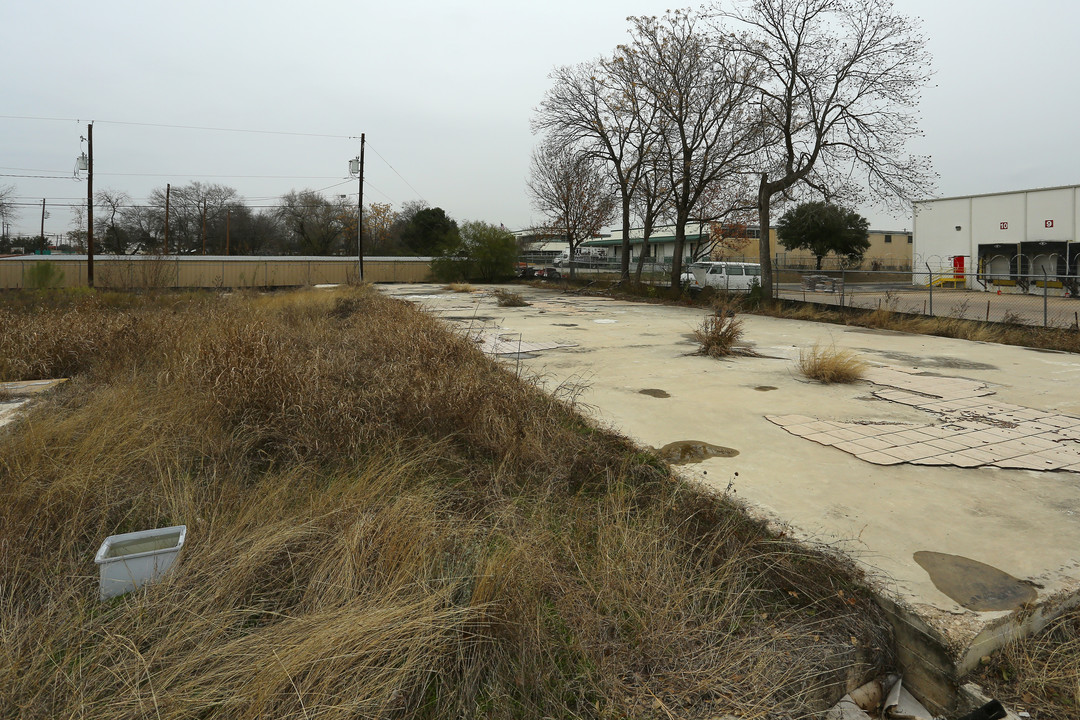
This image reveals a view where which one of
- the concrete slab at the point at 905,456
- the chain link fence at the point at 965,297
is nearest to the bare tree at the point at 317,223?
the chain link fence at the point at 965,297

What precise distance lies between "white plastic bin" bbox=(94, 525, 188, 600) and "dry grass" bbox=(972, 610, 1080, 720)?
3.21 m

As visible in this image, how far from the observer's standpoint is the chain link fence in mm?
13320

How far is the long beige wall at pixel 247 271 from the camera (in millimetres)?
31956

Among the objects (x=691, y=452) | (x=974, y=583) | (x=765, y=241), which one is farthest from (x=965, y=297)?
(x=974, y=583)

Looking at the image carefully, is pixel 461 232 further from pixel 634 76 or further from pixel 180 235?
pixel 180 235

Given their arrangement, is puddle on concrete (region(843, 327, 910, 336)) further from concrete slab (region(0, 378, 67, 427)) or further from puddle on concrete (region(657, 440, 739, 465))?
concrete slab (region(0, 378, 67, 427))

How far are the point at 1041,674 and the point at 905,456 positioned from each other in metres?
2.38

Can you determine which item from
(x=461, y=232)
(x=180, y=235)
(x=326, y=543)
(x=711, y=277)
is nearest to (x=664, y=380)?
(x=326, y=543)

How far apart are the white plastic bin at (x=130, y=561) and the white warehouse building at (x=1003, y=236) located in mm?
30369

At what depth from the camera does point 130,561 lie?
261 cm

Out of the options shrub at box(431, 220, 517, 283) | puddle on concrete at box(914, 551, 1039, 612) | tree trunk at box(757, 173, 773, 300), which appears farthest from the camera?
shrub at box(431, 220, 517, 283)

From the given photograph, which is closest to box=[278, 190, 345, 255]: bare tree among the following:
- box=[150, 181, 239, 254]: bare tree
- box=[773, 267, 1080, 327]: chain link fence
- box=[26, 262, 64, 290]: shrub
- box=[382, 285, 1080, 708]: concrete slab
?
box=[150, 181, 239, 254]: bare tree

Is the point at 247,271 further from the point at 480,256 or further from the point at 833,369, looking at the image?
the point at 833,369

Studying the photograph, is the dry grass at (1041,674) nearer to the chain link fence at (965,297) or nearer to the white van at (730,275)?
the chain link fence at (965,297)
